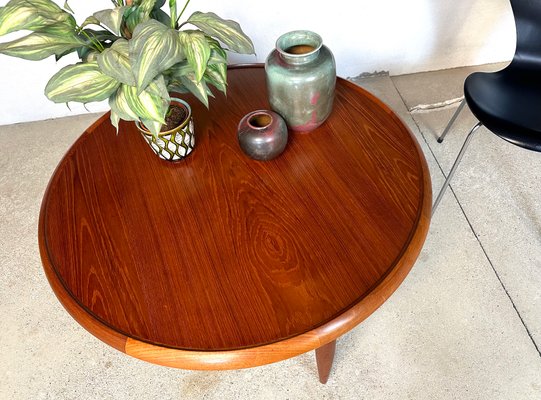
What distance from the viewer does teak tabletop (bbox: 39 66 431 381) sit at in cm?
70

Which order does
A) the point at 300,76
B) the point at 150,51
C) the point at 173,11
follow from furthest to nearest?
1. the point at 300,76
2. the point at 173,11
3. the point at 150,51

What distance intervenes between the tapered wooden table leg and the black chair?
68 centimetres

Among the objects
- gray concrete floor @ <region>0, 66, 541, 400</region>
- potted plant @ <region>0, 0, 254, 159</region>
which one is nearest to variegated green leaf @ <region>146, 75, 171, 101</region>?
potted plant @ <region>0, 0, 254, 159</region>

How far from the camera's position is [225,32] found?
75cm

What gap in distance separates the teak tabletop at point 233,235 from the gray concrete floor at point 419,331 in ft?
0.66

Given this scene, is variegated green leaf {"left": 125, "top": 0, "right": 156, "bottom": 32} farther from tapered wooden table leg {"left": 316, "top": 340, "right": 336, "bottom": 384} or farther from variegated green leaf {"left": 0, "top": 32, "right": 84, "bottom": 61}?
tapered wooden table leg {"left": 316, "top": 340, "right": 336, "bottom": 384}

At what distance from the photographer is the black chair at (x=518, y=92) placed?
42.6 inches

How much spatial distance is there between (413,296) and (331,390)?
36 centimetres

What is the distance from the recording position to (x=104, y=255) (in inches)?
31.9

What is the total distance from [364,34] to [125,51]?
1230mm

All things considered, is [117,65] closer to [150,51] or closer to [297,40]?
[150,51]

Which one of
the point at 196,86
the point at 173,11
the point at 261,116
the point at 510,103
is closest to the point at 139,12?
the point at 173,11

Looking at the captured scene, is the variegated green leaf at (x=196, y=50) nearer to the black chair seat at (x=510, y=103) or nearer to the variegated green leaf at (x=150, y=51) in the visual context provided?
the variegated green leaf at (x=150, y=51)

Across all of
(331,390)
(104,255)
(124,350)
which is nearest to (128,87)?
(104,255)
